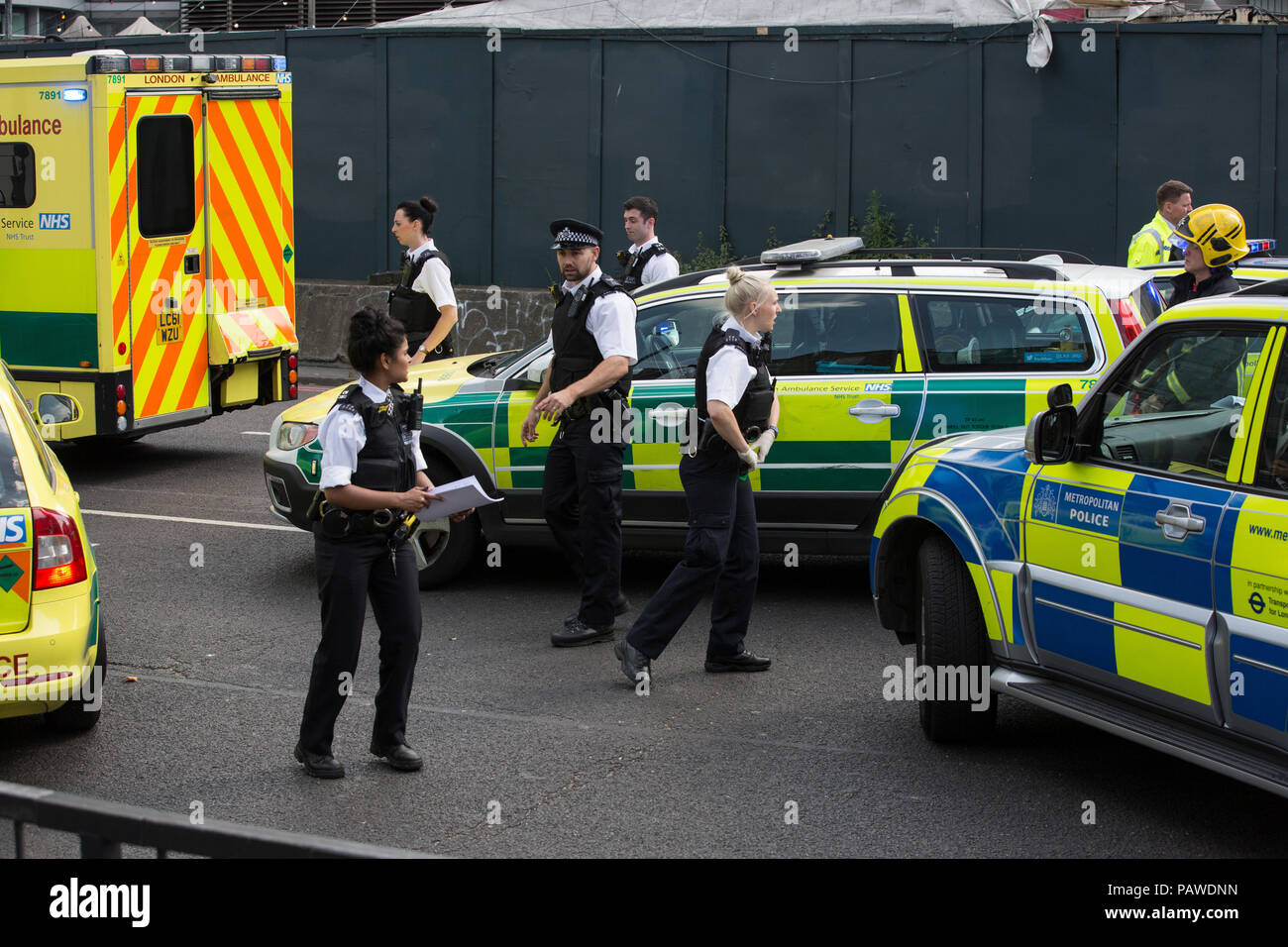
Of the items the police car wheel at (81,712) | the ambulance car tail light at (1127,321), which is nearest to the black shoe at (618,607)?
the police car wheel at (81,712)

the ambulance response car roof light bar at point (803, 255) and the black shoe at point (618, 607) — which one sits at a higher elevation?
the ambulance response car roof light bar at point (803, 255)

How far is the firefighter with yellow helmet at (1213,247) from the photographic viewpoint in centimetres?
767

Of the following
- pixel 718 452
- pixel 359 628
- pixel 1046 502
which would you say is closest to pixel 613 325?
pixel 718 452

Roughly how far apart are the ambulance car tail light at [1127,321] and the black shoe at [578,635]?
2854mm

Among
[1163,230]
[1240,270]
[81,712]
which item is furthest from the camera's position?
[1163,230]

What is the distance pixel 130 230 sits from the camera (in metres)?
10.4

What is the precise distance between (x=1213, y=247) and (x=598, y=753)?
432cm

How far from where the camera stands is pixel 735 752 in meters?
5.58

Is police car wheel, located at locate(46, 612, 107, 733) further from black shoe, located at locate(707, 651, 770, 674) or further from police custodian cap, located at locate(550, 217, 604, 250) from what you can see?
police custodian cap, located at locate(550, 217, 604, 250)

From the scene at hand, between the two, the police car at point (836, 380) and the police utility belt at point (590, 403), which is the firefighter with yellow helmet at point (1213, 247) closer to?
the police car at point (836, 380)

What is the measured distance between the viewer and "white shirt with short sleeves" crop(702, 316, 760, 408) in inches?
240

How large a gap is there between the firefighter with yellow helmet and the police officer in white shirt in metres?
3.31

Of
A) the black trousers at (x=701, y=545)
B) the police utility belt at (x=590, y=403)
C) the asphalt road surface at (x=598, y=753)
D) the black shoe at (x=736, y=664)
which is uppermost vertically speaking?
the police utility belt at (x=590, y=403)

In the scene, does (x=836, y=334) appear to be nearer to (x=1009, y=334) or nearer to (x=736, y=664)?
(x=1009, y=334)
